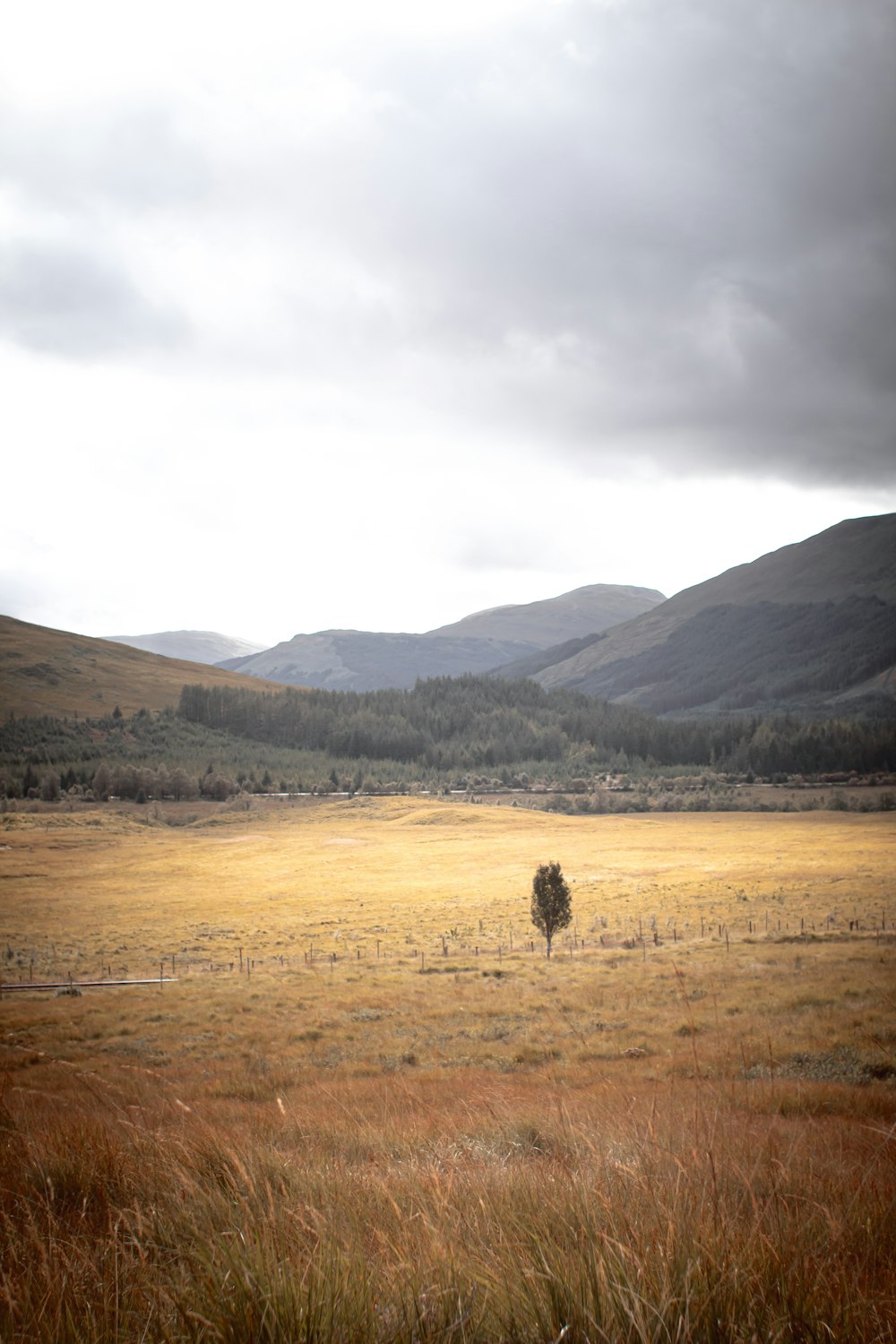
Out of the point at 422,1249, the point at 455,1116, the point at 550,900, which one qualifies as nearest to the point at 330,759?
the point at 550,900

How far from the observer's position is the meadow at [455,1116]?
2.48m

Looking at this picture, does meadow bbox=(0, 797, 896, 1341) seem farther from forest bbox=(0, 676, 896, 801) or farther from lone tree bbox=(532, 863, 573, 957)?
forest bbox=(0, 676, 896, 801)

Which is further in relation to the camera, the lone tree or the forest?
the forest

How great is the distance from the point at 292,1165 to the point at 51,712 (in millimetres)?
206146

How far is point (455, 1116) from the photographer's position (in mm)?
8383

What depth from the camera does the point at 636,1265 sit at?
2.52 meters

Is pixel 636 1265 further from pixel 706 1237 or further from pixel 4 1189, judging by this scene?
pixel 4 1189

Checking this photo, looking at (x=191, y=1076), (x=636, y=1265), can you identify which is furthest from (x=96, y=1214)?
(x=191, y=1076)

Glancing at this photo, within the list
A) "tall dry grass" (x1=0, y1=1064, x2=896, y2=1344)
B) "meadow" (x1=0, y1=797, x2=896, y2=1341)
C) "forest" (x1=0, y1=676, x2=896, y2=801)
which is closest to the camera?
"tall dry grass" (x1=0, y1=1064, x2=896, y2=1344)

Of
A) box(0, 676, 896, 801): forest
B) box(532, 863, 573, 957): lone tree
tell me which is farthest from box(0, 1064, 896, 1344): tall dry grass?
box(0, 676, 896, 801): forest

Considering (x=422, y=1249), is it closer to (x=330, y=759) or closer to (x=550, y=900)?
(x=550, y=900)

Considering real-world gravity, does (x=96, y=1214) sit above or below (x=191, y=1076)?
above

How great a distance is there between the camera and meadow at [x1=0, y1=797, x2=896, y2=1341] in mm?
2479

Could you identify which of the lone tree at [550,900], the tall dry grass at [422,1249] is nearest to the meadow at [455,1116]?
the tall dry grass at [422,1249]
